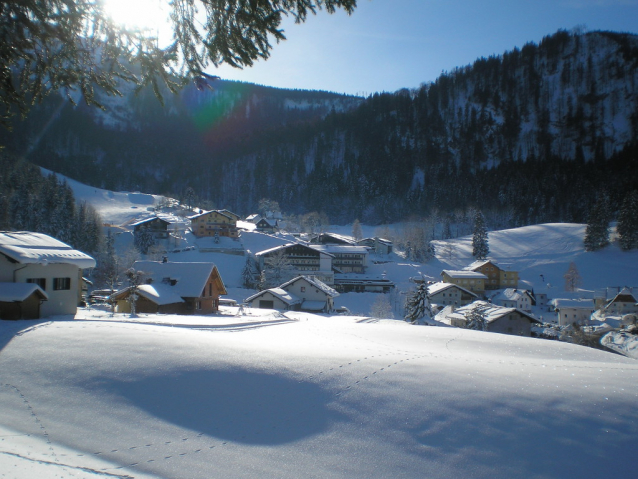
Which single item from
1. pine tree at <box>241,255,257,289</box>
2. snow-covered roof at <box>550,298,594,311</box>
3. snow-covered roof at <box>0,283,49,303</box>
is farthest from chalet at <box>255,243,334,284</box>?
snow-covered roof at <box>0,283,49,303</box>

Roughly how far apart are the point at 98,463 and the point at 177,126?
21251cm

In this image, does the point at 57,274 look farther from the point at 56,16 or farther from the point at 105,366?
the point at 56,16

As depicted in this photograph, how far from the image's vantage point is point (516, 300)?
142 feet

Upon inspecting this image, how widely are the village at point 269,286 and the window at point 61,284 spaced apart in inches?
1.4

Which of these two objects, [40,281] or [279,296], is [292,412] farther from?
[279,296]

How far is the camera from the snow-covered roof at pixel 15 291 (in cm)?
1075

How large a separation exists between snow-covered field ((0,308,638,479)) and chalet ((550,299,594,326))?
38983mm

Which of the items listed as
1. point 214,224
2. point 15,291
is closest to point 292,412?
point 15,291

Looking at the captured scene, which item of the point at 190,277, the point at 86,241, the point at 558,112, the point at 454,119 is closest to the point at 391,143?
the point at 454,119

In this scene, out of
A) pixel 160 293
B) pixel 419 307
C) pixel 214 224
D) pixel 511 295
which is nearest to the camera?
pixel 160 293

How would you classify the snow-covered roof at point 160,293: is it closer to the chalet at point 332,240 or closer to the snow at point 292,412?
the snow at point 292,412

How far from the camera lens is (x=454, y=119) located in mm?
161375

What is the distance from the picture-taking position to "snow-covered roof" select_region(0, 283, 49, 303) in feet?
35.3

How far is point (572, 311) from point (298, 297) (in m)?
28.8
